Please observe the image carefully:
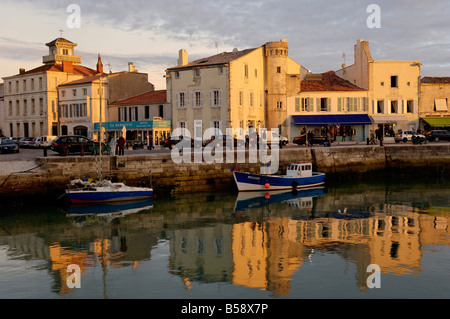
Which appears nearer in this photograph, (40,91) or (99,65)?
(40,91)

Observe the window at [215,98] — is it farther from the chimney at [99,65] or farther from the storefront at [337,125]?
the chimney at [99,65]

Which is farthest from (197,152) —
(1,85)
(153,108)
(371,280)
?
(1,85)

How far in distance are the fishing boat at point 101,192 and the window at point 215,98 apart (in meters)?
22.0

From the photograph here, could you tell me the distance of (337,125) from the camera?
50.7 m

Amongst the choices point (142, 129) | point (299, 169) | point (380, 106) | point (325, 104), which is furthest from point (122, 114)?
point (299, 169)

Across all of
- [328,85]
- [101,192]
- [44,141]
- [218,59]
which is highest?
[218,59]

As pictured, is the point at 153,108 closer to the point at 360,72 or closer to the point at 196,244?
the point at 360,72

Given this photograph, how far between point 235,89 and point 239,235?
29465 mm

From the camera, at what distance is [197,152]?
31734 millimetres

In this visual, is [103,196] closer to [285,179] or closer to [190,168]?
[190,168]

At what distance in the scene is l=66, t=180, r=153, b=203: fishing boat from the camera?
84.9ft

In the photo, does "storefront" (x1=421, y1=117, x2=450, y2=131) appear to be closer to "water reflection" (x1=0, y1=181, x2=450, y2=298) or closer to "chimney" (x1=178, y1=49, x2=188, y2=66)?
"water reflection" (x1=0, y1=181, x2=450, y2=298)
